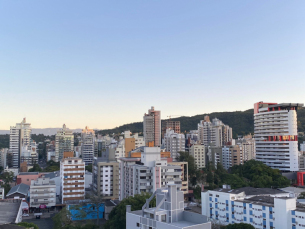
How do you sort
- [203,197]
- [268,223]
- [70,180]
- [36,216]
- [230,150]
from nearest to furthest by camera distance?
[268,223], [203,197], [36,216], [70,180], [230,150]

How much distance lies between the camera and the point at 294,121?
52.8 metres

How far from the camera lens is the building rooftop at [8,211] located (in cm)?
2481

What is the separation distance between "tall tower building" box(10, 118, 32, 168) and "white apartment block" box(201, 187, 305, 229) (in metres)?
66.7

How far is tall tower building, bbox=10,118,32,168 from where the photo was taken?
268 ft

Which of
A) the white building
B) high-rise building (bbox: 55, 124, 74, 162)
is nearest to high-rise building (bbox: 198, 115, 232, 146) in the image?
high-rise building (bbox: 55, 124, 74, 162)

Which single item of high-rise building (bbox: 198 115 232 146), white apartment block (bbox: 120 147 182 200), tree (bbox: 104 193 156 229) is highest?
high-rise building (bbox: 198 115 232 146)

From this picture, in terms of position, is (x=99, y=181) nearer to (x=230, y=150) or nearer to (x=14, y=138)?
(x=230, y=150)

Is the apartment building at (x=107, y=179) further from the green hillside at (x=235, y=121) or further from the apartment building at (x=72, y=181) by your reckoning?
the green hillside at (x=235, y=121)

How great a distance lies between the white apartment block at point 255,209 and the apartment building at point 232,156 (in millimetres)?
34208

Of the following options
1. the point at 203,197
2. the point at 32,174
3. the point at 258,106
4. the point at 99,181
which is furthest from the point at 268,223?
the point at 32,174

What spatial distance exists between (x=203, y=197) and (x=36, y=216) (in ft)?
65.1

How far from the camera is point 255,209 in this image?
2409cm

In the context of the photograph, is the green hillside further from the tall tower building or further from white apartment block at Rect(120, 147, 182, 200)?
white apartment block at Rect(120, 147, 182, 200)

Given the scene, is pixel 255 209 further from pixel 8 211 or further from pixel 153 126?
pixel 153 126
